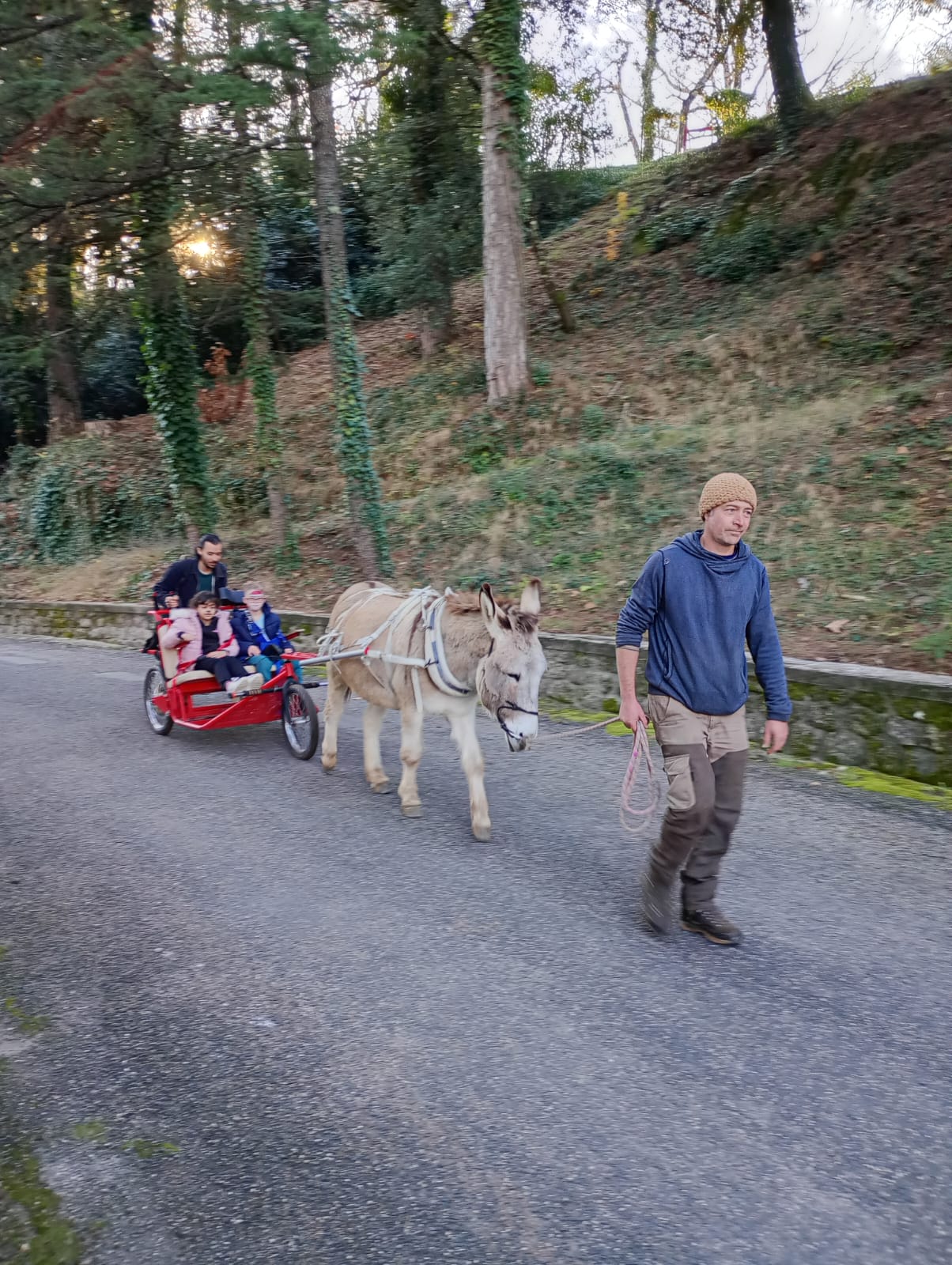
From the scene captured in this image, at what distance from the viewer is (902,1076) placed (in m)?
3.62

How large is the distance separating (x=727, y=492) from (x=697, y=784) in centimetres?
132

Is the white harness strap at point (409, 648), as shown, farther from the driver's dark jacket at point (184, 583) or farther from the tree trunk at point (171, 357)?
the tree trunk at point (171, 357)

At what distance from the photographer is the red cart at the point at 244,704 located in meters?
8.37

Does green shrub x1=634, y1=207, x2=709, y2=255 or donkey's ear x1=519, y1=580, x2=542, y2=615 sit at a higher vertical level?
green shrub x1=634, y1=207, x2=709, y2=255

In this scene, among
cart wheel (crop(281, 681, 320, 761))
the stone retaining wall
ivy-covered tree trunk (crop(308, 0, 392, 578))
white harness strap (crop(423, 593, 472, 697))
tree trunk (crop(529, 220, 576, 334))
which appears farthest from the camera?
tree trunk (crop(529, 220, 576, 334))

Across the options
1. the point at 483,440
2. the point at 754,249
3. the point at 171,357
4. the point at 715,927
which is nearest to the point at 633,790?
the point at 715,927

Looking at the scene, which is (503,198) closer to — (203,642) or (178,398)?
(178,398)

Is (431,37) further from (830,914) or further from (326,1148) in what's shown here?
(326,1148)

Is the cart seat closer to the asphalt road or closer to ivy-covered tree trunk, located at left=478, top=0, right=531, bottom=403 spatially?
the asphalt road

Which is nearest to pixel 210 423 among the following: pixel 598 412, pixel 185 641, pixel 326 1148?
pixel 598 412

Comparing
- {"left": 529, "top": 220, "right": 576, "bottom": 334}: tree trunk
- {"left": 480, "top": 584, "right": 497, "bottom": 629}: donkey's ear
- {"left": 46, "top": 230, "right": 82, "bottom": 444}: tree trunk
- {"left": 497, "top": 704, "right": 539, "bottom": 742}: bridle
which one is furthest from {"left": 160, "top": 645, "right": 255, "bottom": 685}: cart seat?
{"left": 46, "top": 230, "right": 82, "bottom": 444}: tree trunk

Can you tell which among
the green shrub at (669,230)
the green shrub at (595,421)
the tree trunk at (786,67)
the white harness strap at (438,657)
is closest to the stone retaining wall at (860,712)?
the white harness strap at (438,657)

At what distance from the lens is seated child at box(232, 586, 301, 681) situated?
891 cm

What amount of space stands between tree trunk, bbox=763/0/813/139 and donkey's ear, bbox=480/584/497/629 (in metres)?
22.5
